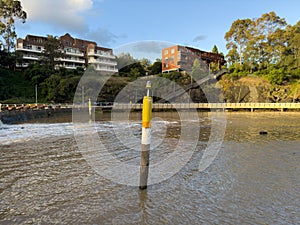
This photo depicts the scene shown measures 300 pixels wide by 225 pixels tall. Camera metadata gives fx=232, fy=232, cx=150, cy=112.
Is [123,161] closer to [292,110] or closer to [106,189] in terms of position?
[106,189]

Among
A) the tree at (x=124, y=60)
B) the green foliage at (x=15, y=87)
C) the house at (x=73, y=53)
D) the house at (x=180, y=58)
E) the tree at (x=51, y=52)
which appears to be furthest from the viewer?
the house at (x=180, y=58)

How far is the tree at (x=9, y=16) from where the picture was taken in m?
48.7

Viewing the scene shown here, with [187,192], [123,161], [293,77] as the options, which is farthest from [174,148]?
[293,77]

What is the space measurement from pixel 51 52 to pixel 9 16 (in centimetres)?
1328

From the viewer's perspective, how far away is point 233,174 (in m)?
6.57

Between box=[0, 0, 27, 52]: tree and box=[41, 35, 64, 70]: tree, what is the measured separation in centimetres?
905

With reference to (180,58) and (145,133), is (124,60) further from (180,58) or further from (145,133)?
(145,133)

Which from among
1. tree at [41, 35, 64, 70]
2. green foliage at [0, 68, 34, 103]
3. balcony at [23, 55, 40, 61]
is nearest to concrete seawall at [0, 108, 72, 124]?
green foliage at [0, 68, 34, 103]

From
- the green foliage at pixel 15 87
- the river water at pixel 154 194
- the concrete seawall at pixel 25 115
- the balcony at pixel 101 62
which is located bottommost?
the river water at pixel 154 194

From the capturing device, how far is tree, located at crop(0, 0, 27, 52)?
48.7m

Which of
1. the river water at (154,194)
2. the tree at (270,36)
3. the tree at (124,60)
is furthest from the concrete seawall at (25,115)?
the tree at (270,36)

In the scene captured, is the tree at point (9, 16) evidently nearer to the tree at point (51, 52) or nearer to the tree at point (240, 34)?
the tree at point (51, 52)

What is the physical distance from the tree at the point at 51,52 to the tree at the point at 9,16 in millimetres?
9052

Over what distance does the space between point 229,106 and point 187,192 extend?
38045 millimetres
